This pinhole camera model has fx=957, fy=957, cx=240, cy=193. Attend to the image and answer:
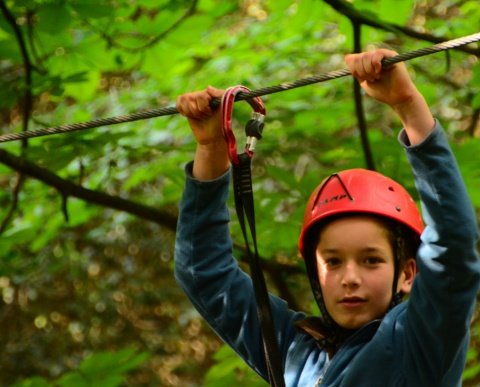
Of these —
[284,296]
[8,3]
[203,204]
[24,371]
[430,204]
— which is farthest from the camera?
[24,371]

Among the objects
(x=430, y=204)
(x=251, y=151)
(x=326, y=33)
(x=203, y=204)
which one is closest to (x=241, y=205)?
(x=251, y=151)

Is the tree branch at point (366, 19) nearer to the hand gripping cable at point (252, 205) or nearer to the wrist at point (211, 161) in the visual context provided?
the wrist at point (211, 161)

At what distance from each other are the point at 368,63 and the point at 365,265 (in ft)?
1.60

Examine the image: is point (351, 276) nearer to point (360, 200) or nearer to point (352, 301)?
point (352, 301)

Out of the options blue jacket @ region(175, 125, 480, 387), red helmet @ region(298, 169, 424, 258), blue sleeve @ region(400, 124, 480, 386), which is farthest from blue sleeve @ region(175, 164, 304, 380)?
blue sleeve @ region(400, 124, 480, 386)

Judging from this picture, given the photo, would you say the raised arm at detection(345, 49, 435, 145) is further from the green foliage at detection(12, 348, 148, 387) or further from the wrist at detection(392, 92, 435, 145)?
the green foliage at detection(12, 348, 148, 387)

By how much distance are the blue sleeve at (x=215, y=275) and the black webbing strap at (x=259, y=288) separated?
11.8 inches

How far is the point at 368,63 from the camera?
1.85 metres

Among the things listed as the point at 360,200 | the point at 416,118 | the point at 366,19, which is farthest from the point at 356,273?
the point at 366,19

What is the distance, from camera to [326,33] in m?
5.55

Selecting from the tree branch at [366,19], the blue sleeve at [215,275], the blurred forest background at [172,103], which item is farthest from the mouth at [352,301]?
the tree branch at [366,19]

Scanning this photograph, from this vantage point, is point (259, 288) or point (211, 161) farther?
point (211, 161)

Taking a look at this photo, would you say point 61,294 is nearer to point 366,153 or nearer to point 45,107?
point 45,107

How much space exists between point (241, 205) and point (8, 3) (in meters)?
1.64
